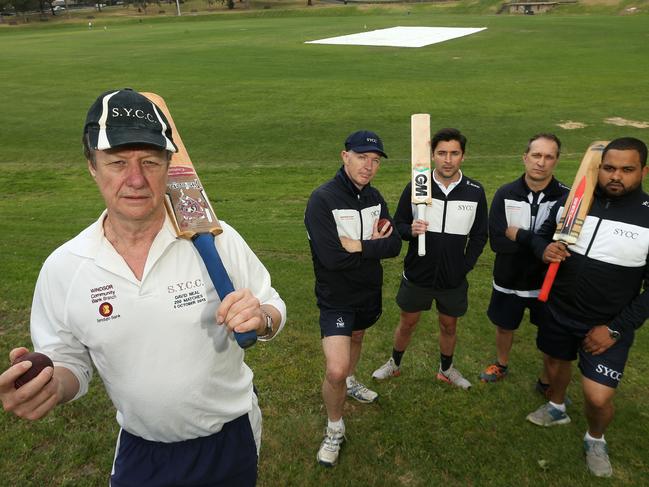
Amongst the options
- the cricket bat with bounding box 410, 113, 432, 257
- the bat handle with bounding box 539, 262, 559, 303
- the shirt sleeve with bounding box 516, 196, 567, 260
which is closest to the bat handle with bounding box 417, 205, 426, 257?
the cricket bat with bounding box 410, 113, 432, 257

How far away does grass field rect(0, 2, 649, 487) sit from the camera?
155 inches

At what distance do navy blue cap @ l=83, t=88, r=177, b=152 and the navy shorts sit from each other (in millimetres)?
1538

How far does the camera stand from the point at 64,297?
2.28m

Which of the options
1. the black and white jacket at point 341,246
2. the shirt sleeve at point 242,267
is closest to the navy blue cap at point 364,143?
the black and white jacket at point 341,246

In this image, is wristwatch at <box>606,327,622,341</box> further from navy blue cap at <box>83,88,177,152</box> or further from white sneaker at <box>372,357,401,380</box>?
navy blue cap at <box>83,88,177,152</box>

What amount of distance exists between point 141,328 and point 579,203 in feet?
10.9

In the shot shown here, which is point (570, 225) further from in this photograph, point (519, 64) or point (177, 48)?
point (177, 48)

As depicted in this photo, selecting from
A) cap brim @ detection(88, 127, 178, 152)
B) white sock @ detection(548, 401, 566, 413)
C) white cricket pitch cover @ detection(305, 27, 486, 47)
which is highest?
white cricket pitch cover @ detection(305, 27, 486, 47)

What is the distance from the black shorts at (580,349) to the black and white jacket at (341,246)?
4.77ft

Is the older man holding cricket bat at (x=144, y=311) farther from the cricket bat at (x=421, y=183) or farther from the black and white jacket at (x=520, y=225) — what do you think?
the black and white jacket at (x=520, y=225)

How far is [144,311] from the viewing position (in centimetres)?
227

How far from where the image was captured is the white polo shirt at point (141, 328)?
2266 mm

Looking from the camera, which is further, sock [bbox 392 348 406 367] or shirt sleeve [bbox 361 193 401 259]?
sock [bbox 392 348 406 367]

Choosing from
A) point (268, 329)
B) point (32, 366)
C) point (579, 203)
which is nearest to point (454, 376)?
point (579, 203)
